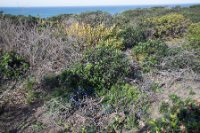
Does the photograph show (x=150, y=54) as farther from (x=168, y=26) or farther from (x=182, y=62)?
(x=168, y=26)

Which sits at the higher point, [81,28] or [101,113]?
[81,28]

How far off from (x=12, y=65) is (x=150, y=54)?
3334 mm

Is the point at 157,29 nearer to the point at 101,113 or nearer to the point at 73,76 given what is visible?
the point at 73,76

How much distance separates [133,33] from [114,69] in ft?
15.2

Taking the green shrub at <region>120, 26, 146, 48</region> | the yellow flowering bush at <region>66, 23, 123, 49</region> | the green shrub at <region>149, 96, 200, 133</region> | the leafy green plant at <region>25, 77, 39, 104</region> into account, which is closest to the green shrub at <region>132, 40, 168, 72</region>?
the yellow flowering bush at <region>66, 23, 123, 49</region>

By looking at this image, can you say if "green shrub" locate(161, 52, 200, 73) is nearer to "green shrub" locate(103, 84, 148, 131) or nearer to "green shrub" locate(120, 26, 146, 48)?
"green shrub" locate(103, 84, 148, 131)

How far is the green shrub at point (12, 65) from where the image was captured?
8.23 metres

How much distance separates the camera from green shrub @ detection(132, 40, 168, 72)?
27.0 ft

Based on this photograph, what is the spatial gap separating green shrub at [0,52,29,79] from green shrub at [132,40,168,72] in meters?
2.70

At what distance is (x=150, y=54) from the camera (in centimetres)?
907

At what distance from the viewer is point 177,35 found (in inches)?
593

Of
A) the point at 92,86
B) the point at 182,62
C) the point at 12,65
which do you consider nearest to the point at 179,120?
the point at 92,86

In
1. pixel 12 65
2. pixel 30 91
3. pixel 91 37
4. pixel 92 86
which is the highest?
pixel 91 37

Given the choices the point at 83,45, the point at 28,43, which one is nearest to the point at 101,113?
the point at 28,43
